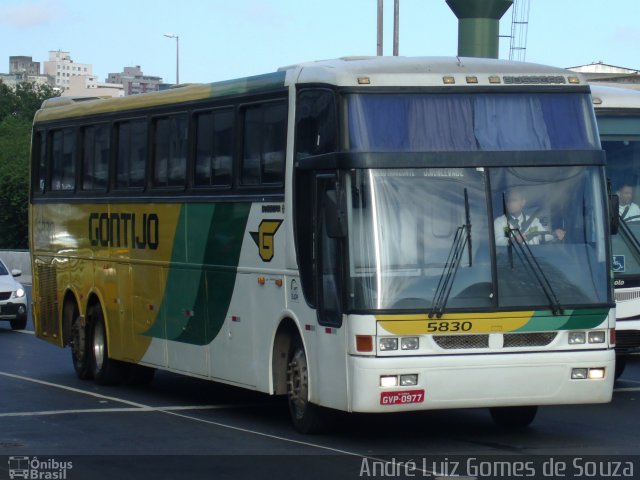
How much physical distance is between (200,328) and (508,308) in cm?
435

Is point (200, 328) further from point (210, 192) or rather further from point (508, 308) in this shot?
point (508, 308)

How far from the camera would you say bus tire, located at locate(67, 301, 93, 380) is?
18.5 metres

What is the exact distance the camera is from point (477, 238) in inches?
459

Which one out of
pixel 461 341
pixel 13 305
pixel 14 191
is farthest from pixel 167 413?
pixel 14 191

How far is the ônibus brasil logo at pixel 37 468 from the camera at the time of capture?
34.1ft

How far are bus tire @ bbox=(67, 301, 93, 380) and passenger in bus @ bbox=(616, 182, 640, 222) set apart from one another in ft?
22.9

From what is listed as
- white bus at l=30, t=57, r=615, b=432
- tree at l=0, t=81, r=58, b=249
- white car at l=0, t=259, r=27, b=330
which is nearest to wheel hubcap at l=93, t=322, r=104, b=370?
white bus at l=30, t=57, r=615, b=432

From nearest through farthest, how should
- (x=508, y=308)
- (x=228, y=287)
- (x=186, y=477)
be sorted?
(x=186, y=477) < (x=508, y=308) < (x=228, y=287)

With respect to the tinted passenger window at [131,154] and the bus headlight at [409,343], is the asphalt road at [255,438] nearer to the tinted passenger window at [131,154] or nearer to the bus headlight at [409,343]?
the bus headlight at [409,343]

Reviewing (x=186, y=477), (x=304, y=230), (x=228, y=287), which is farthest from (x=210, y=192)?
(x=186, y=477)

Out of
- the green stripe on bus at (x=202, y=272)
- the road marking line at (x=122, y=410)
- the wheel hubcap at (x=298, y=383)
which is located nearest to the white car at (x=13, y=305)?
the green stripe on bus at (x=202, y=272)

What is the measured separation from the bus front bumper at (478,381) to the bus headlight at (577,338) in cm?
10

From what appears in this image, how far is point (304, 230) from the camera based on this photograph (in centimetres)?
1246

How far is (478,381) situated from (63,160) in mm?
9518
